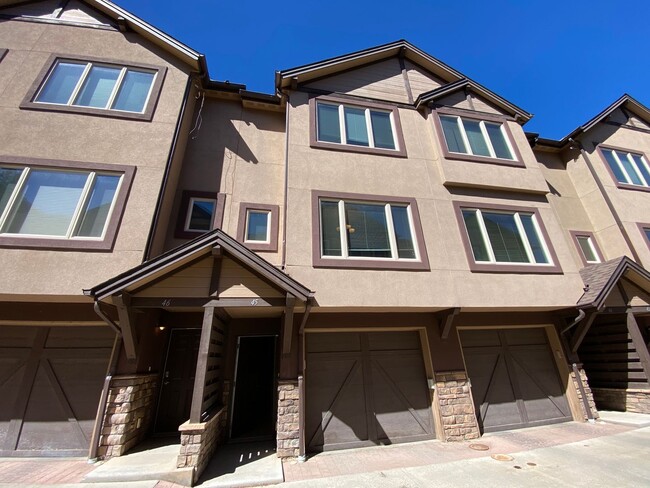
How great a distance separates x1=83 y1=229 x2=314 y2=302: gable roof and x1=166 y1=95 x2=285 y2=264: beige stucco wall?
5.82 ft

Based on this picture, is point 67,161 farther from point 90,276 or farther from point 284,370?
point 284,370

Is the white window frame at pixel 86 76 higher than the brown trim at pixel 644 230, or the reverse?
the white window frame at pixel 86 76

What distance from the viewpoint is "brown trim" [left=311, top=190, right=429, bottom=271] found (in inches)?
257

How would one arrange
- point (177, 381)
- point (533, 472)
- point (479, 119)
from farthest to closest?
point (479, 119), point (177, 381), point (533, 472)

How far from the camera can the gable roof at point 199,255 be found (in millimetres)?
5237

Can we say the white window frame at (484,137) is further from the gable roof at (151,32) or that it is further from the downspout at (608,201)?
the gable roof at (151,32)

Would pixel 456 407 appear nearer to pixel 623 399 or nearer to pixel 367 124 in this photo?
pixel 623 399

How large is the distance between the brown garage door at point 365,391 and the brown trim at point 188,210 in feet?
12.9

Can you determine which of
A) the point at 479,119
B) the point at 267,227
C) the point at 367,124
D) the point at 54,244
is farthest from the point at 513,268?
the point at 54,244

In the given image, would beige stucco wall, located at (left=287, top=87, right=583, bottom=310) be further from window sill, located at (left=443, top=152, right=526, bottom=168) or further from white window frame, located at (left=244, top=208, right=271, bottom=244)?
white window frame, located at (left=244, top=208, right=271, bottom=244)

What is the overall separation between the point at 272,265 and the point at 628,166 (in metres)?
15.2

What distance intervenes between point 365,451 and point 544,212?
8.07 meters

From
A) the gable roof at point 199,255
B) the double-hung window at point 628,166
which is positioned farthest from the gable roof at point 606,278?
the gable roof at point 199,255

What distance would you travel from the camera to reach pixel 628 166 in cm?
1172
